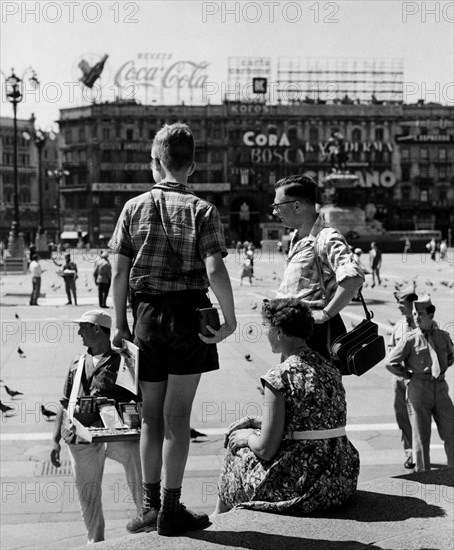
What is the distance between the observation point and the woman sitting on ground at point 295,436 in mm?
4613

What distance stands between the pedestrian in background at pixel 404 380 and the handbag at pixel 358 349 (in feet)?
9.51

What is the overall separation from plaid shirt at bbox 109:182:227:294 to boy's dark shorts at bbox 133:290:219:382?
6cm

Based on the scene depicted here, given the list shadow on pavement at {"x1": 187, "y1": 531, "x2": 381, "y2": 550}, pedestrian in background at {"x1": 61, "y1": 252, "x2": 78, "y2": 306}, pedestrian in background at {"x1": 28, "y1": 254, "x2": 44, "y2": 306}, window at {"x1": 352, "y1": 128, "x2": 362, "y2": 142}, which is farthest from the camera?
window at {"x1": 352, "y1": 128, "x2": 362, "y2": 142}

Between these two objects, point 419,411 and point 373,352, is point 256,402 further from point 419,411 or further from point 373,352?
point 373,352

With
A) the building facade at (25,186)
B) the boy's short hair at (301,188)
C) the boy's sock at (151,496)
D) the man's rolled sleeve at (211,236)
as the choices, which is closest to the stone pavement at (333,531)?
the boy's sock at (151,496)

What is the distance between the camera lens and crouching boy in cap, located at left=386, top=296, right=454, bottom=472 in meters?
7.78

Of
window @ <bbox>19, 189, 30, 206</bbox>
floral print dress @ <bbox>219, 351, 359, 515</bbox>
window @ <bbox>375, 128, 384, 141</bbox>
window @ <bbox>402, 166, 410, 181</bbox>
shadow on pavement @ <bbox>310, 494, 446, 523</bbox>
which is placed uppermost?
window @ <bbox>375, 128, 384, 141</bbox>

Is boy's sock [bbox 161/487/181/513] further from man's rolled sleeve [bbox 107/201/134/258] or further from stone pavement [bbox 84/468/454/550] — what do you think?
man's rolled sleeve [bbox 107/201/134/258]

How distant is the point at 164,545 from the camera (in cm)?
442

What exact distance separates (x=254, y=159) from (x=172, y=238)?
317 ft

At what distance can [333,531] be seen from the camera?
4.61 meters

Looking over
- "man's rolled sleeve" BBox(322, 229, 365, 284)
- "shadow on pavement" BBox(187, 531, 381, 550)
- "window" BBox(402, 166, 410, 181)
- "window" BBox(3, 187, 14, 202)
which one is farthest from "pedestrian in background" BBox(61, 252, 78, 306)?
"window" BBox(3, 187, 14, 202)

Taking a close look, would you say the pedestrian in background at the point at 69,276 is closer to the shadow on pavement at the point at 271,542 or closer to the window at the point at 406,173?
the shadow on pavement at the point at 271,542

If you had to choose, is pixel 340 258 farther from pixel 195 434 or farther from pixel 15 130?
pixel 15 130
